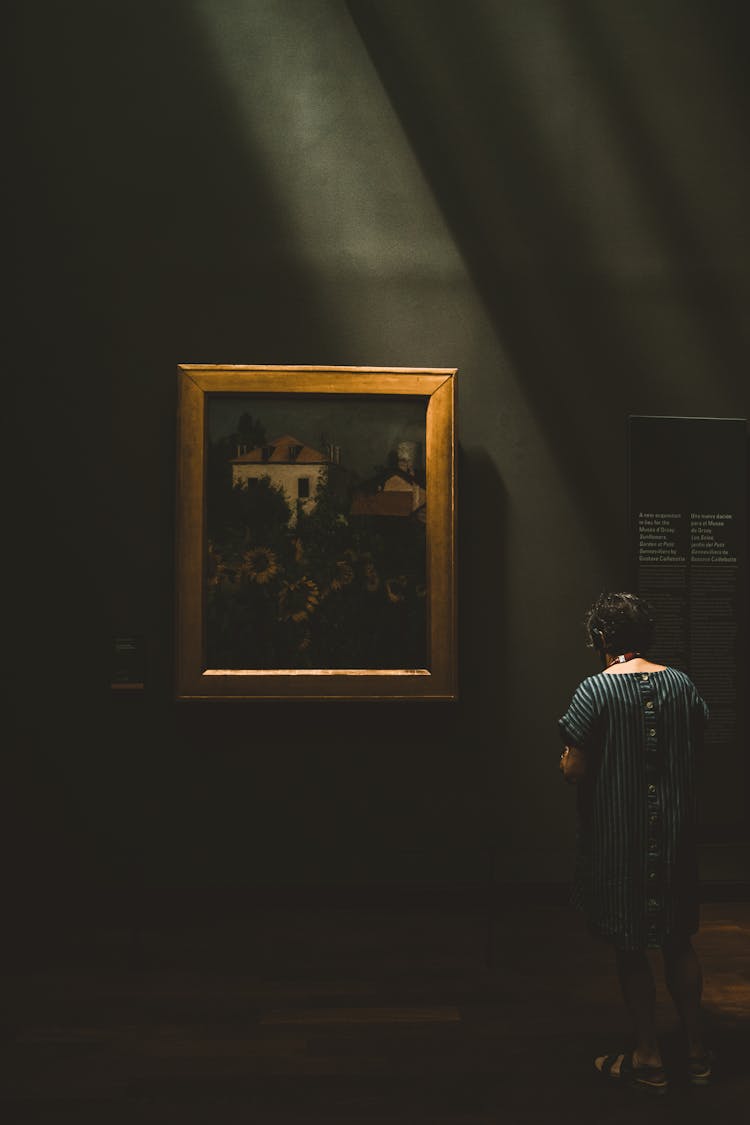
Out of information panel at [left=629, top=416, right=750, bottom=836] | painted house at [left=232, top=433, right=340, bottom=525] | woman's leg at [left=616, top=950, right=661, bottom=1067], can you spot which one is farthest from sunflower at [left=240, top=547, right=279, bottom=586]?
woman's leg at [left=616, top=950, right=661, bottom=1067]

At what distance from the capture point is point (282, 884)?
4.42 metres

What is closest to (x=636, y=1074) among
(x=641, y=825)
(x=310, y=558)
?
(x=641, y=825)

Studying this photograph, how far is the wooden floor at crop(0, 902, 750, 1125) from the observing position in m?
2.73

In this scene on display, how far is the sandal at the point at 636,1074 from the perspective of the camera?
2.75m

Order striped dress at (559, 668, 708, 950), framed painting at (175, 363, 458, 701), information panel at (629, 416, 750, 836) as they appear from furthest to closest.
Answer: information panel at (629, 416, 750, 836) → framed painting at (175, 363, 458, 701) → striped dress at (559, 668, 708, 950)

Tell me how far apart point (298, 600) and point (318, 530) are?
362 mm

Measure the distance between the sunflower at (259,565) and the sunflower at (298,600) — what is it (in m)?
0.10

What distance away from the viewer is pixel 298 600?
441 centimetres

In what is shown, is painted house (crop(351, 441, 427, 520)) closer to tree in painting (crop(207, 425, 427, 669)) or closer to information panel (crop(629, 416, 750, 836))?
tree in painting (crop(207, 425, 427, 669))

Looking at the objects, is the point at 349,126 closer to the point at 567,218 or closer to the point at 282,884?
the point at 567,218

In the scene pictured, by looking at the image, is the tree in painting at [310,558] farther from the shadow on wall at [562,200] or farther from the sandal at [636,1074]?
the sandal at [636,1074]

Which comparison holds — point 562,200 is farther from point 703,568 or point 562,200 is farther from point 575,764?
point 575,764

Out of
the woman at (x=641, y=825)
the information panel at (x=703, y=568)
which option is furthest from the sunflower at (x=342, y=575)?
the woman at (x=641, y=825)

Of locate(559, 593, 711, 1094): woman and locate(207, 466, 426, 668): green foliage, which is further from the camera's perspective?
locate(207, 466, 426, 668): green foliage
